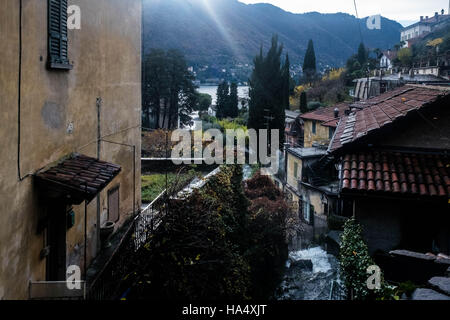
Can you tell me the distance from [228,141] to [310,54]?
51.0 meters

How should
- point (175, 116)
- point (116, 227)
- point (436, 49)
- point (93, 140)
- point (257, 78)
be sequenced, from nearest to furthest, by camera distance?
point (93, 140)
point (116, 227)
point (257, 78)
point (175, 116)
point (436, 49)

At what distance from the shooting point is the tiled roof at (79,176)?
5.22 meters

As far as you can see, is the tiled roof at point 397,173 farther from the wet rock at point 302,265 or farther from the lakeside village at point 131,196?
the wet rock at point 302,265

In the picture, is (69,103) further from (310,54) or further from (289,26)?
(289,26)

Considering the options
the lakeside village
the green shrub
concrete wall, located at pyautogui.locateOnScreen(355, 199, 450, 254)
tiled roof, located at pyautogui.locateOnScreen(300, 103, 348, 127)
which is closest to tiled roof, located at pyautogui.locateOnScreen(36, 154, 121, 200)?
the lakeside village

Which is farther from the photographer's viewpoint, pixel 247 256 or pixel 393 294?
pixel 247 256

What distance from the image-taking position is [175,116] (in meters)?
42.7

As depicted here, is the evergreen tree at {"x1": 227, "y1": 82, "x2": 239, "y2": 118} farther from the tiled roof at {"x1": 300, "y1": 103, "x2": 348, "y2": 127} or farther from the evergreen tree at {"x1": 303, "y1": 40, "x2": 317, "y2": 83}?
the evergreen tree at {"x1": 303, "y1": 40, "x2": 317, "y2": 83}

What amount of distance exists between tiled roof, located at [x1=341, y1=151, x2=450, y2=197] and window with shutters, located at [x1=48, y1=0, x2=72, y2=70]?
522 centimetres

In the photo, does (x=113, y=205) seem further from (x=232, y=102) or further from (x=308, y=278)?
(x=232, y=102)

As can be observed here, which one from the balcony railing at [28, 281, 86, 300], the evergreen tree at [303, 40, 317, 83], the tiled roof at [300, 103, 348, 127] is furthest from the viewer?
the evergreen tree at [303, 40, 317, 83]

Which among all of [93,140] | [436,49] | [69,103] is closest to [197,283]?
[93,140]

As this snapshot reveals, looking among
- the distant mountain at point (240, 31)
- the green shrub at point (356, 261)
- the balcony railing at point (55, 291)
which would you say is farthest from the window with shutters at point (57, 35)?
the distant mountain at point (240, 31)

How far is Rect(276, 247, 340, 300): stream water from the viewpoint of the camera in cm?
1594
